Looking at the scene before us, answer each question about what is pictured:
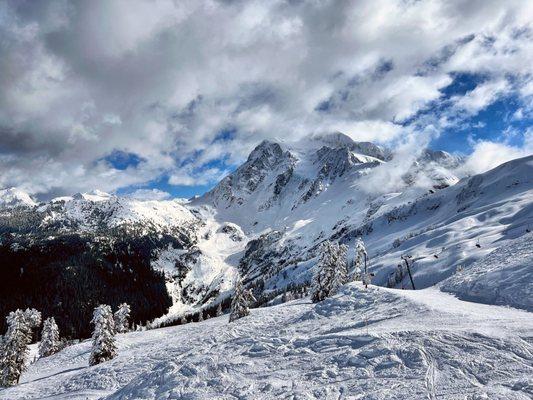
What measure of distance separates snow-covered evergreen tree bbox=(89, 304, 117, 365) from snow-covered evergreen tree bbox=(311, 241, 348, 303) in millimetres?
31950

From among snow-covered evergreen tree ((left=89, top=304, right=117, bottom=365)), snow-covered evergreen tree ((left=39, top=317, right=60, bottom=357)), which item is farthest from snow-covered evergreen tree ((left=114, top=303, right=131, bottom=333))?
snow-covered evergreen tree ((left=89, top=304, right=117, bottom=365))

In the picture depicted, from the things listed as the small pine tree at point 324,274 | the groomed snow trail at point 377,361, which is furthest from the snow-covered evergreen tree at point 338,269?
the groomed snow trail at point 377,361

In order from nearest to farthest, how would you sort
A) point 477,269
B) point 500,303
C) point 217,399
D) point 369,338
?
point 217,399, point 369,338, point 500,303, point 477,269

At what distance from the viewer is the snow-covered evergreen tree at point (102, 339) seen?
5303 cm

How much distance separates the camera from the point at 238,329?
110ft

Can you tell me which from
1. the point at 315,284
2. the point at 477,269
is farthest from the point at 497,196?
the point at 477,269

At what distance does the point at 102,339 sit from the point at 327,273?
36.3m

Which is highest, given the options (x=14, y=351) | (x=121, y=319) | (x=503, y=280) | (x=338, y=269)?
(x=14, y=351)

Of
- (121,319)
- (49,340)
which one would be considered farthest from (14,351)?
(49,340)

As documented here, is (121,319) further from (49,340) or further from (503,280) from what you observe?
(503,280)

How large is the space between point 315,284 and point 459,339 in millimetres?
46875

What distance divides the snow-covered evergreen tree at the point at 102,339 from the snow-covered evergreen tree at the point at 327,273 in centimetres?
3195

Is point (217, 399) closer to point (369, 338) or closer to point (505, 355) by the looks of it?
point (369, 338)

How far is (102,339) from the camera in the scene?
179 feet
